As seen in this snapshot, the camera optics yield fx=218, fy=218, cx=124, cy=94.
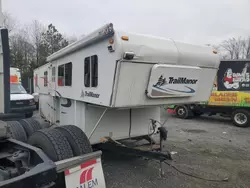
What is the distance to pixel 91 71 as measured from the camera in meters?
3.83

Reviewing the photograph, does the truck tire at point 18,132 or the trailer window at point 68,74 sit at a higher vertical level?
the trailer window at point 68,74

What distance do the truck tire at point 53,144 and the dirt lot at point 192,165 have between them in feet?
4.56

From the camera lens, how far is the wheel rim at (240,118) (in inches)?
365

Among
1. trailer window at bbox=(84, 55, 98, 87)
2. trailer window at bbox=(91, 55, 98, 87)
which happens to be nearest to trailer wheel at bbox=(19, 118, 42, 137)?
trailer window at bbox=(84, 55, 98, 87)

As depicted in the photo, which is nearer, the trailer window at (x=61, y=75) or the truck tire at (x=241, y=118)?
the trailer window at (x=61, y=75)

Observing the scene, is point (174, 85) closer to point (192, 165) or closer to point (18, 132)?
point (192, 165)

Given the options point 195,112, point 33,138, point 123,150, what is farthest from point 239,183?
point 195,112

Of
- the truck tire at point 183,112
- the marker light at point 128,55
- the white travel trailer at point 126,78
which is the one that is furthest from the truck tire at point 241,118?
the marker light at point 128,55

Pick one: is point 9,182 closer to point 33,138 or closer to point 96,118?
point 33,138

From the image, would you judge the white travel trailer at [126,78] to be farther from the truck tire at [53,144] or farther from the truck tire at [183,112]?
the truck tire at [183,112]

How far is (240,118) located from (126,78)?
8019 mm

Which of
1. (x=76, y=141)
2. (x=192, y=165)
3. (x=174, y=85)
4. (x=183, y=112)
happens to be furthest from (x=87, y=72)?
(x=183, y=112)

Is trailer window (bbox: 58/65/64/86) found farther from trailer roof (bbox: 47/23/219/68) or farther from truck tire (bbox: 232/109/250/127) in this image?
truck tire (bbox: 232/109/250/127)

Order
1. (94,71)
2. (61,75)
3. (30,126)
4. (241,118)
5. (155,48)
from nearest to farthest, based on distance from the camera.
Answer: (155,48), (94,71), (30,126), (61,75), (241,118)
